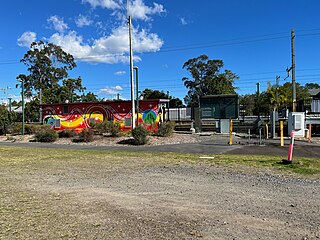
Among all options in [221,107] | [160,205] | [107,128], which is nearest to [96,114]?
[107,128]

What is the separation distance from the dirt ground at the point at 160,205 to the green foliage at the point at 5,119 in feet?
67.9

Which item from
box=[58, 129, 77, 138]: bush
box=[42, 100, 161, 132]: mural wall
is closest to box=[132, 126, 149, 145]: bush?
box=[58, 129, 77, 138]: bush

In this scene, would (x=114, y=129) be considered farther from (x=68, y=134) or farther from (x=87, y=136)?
(x=68, y=134)

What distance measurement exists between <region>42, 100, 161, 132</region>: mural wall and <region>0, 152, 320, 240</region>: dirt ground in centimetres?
1741

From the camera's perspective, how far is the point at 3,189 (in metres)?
6.45

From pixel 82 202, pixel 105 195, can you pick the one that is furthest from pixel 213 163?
pixel 82 202

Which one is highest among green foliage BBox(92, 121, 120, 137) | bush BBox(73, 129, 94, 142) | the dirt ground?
green foliage BBox(92, 121, 120, 137)

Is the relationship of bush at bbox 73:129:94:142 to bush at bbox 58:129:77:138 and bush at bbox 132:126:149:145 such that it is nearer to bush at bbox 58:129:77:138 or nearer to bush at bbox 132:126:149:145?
bush at bbox 58:129:77:138

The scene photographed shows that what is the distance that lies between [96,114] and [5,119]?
26.4 feet

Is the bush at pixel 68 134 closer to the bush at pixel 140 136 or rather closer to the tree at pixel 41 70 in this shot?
the bush at pixel 140 136

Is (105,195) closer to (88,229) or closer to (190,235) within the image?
(88,229)

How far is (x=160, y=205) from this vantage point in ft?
16.7

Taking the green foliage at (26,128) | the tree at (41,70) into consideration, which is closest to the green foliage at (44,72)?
the tree at (41,70)

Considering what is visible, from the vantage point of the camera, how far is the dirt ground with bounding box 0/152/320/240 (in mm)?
3895
